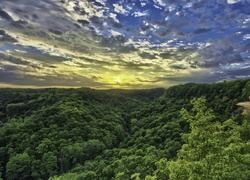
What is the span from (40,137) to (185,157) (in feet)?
297

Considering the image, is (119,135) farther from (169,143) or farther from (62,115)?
(169,143)

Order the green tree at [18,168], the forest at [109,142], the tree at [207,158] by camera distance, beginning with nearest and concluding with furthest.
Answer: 1. the tree at [207,158]
2. the forest at [109,142]
3. the green tree at [18,168]

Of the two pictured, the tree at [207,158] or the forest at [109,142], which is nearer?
the tree at [207,158]

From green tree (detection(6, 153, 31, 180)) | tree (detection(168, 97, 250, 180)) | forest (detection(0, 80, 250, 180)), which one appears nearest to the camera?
tree (detection(168, 97, 250, 180))

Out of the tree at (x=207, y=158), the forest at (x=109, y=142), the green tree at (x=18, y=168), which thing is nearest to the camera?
the tree at (x=207, y=158)

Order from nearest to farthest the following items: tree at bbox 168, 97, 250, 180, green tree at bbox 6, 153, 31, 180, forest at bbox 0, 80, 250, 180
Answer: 1. tree at bbox 168, 97, 250, 180
2. forest at bbox 0, 80, 250, 180
3. green tree at bbox 6, 153, 31, 180

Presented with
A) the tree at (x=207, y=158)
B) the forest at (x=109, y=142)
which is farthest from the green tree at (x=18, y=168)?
the tree at (x=207, y=158)

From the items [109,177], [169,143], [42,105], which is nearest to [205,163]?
[109,177]

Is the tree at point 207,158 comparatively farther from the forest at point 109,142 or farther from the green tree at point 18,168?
the green tree at point 18,168

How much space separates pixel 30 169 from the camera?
81000mm

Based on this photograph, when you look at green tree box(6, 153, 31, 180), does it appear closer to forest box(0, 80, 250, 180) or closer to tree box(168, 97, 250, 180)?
forest box(0, 80, 250, 180)

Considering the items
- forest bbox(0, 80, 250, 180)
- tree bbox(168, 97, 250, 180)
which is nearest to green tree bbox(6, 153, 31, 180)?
forest bbox(0, 80, 250, 180)

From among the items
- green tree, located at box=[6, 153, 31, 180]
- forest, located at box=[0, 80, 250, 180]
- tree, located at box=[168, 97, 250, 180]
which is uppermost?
tree, located at box=[168, 97, 250, 180]

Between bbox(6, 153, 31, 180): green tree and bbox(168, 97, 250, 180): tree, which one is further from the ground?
bbox(168, 97, 250, 180): tree
